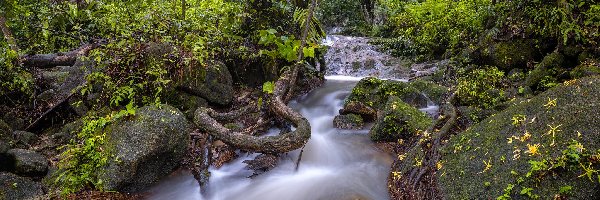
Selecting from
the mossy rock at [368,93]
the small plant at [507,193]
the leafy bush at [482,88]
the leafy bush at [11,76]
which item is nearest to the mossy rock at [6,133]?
the leafy bush at [11,76]

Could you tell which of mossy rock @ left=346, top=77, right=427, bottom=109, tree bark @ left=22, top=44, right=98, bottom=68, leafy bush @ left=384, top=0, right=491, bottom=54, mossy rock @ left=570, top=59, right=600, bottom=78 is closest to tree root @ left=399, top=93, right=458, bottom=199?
mossy rock @ left=346, top=77, right=427, bottom=109

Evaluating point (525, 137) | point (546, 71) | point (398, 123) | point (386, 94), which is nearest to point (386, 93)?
point (386, 94)

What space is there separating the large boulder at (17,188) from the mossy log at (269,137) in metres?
2.05

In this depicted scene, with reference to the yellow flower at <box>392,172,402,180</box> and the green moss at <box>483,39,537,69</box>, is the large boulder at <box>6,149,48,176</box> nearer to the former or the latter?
the yellow flower at <box>392,172,402,180</box>

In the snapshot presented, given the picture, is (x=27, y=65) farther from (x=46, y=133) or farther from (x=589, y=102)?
(x=589, y=102)

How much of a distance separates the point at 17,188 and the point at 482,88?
7.23 m

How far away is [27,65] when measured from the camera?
269 inches

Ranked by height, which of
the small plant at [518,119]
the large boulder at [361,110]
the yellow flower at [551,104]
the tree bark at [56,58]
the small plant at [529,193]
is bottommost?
the large boulder at [361,110]

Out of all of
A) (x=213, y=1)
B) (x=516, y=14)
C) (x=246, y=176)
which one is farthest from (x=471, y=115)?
(x=213, y=1)

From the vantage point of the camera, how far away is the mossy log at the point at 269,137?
465 cm

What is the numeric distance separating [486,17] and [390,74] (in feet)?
9.84

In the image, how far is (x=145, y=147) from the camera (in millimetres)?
4582

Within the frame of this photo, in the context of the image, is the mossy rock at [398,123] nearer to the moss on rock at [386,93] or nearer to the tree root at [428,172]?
the tree root at [428,172]

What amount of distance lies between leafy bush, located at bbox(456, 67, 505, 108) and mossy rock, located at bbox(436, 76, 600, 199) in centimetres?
229
